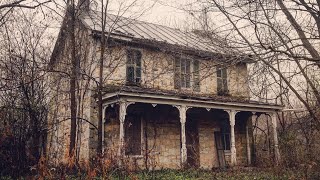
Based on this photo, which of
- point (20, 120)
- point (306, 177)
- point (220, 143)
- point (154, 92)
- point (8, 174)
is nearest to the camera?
point (306, 177)

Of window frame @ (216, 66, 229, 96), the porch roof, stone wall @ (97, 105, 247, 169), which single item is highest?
window frame @ (216, 66, 229, 96)

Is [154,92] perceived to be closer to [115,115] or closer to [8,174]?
[115,115]

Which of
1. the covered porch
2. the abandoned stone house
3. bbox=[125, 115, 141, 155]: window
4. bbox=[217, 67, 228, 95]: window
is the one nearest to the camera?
the covered porch


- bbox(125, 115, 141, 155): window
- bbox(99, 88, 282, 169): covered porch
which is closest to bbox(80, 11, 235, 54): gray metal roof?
bbox(99, 88, 282, 169): covered porch

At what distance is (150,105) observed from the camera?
16.6 m

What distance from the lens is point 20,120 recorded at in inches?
517

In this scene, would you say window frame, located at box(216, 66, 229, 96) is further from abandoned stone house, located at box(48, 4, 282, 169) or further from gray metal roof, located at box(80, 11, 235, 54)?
gray metal roof, located at box(80, 11, 235, 54)

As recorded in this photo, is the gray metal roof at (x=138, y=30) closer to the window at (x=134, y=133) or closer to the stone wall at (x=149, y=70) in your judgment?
the stone wall at (x=149, y=70)

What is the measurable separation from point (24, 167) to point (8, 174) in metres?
1.05

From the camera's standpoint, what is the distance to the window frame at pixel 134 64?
637 inches

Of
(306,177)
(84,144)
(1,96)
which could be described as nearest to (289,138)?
(306,177)

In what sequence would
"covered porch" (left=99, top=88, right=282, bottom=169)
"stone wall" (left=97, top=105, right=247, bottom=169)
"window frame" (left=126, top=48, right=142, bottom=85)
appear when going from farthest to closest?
"window frame" (left=126, top=48, right=142, bottom=85), "stone wall" (left=97, top=105, right=247, bottom=169), "covered porch" (left=99, top=88, right=282, bottom=169)

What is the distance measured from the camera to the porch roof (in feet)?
45.0

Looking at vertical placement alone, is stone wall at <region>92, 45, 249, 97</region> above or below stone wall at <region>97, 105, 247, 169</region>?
above
